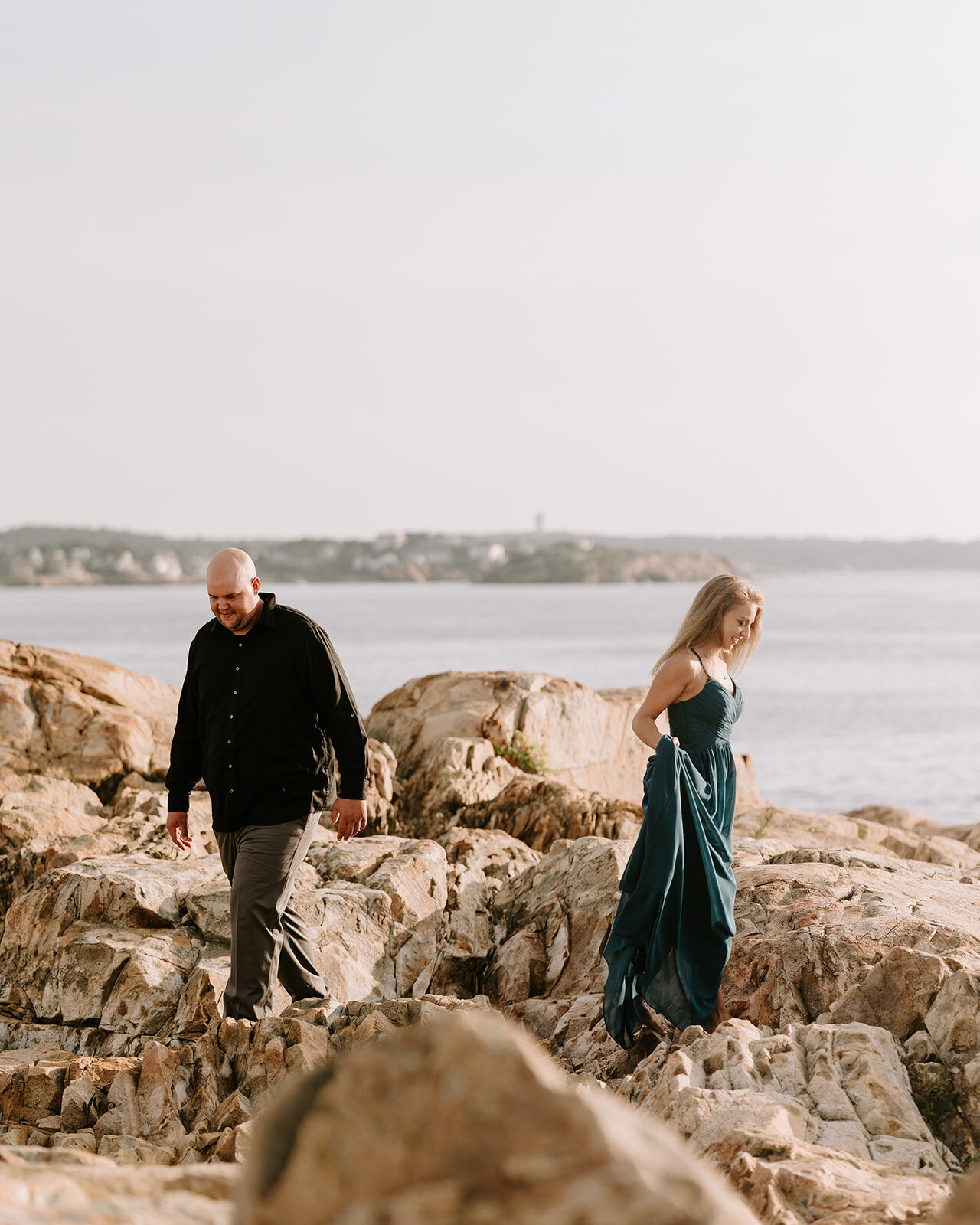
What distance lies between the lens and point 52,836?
7.46 m

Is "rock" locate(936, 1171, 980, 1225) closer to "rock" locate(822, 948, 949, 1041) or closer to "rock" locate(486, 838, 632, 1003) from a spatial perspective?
"rock" locate(822, 948, 949, 1041)

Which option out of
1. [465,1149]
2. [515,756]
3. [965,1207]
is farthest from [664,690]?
[515,756]

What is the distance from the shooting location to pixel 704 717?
5.39m

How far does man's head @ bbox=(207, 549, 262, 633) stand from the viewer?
547 cm

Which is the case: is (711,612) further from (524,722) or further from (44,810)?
(44,810)

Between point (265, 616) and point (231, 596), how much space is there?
0.76 ft

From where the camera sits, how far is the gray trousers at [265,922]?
534 cm

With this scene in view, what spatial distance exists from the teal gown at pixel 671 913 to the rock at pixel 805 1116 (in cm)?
54

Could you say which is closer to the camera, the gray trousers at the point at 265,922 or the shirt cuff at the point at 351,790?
the gray trousers at the point at 265,922

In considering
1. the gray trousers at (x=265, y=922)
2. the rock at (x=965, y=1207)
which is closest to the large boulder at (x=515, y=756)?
the gray trousers at (x=265, y=922)

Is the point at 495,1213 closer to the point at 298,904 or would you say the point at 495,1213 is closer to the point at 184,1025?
the point at 184,1025

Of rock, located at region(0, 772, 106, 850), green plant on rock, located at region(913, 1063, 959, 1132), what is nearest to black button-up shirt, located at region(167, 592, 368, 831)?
rock, located at region(0, 772, 106, 850)

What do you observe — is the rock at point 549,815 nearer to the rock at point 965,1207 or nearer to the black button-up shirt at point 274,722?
the black button-up shirt at point 274,722

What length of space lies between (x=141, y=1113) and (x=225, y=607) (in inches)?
89.0
